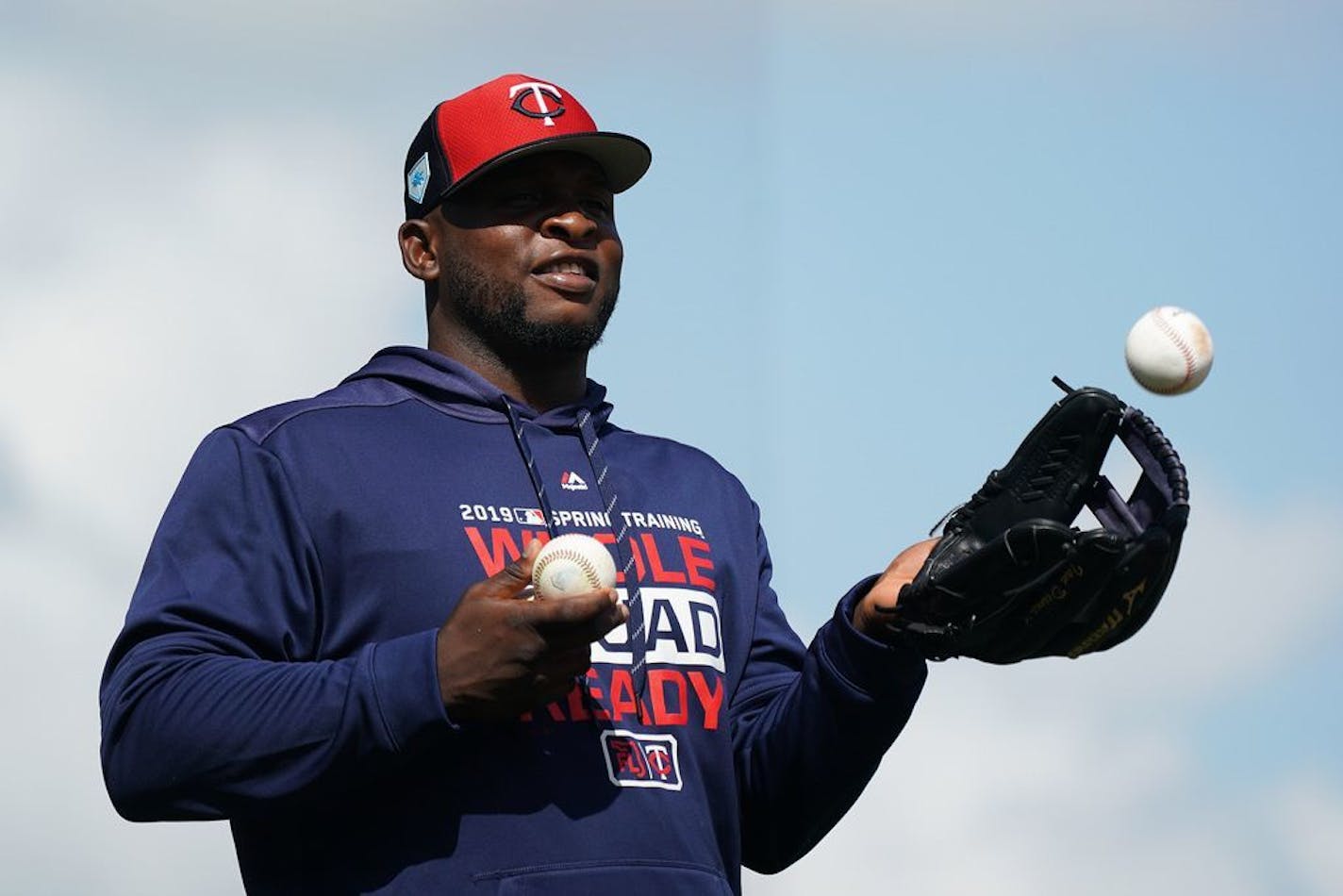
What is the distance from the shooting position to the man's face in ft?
17.3

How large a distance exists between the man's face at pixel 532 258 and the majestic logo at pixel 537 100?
0.11 meters

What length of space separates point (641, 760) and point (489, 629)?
693 millimetres

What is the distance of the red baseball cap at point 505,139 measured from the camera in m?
5.32

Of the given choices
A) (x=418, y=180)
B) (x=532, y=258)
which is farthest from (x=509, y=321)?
(x=418, y=180)

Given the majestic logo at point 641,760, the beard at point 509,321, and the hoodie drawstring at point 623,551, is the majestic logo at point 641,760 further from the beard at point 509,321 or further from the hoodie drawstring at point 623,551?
the beard at point 509,321

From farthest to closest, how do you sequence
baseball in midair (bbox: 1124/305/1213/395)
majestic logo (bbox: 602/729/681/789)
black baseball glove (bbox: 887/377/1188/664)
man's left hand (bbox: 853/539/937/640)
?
baseball in midair (bbox: 1124/305/1213/395) < man's left hand (bbox: 853/539/937/640) < black baseball glove (bbox: 887/377/1188/664) < majestic logo (bbox: 602/729/681/789)

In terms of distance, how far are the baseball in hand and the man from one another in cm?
4

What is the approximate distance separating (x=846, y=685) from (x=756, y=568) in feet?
1.78

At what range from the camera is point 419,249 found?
5.60 m

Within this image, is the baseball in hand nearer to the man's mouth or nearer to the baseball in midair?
the man's mouth

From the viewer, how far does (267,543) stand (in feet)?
14.9

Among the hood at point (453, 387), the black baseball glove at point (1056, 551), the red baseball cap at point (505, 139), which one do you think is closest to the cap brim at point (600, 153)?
the red baseball cap at point (505, 139)

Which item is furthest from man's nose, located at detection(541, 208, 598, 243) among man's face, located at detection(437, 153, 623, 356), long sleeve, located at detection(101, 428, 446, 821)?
long sleeve, located at detection(101, 428, 446, 821)

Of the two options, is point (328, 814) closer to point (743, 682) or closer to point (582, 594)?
point (582, 594)
